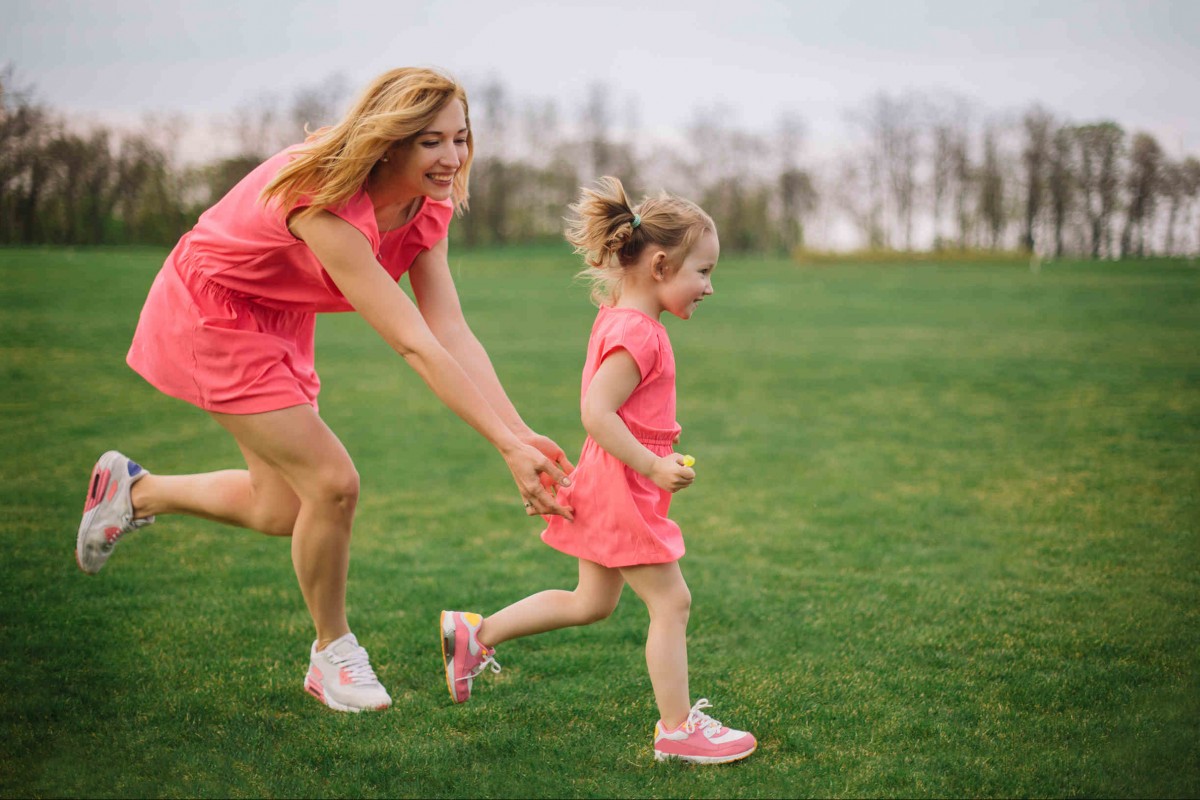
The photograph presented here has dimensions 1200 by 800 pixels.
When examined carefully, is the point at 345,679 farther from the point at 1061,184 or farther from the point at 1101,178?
the point at 1061,184

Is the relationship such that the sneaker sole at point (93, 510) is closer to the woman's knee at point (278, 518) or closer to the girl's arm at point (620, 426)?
the woman's knee at point (278, 518)

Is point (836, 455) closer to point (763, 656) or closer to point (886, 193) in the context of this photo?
point (763, 656)

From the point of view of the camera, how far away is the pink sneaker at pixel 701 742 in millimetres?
3049

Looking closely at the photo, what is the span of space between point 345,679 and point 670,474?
142cm

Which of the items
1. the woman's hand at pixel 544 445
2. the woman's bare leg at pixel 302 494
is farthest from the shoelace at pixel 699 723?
the woman's bare leg at pixel 302 494

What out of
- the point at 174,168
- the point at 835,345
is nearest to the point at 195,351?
the point at 835,345

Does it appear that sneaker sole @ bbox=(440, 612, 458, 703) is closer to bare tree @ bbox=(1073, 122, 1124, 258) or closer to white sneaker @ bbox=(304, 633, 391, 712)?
white sneaker @ bbox=(304, 633, 391, 712)

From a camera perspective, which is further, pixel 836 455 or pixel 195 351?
pixel 836 455

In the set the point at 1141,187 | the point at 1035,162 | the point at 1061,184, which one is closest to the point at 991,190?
the point at 1035,162

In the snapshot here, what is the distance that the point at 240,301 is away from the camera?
Result: 341cm

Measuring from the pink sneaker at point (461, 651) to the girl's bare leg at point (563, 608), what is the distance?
0.11 ft

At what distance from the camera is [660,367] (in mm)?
3068

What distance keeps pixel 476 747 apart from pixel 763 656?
1284mm

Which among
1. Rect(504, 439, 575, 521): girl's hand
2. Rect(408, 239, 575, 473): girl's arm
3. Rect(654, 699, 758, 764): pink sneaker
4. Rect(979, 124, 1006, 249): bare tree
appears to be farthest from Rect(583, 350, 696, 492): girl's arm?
Rect(979, 124, 1006, 249): bare tree
